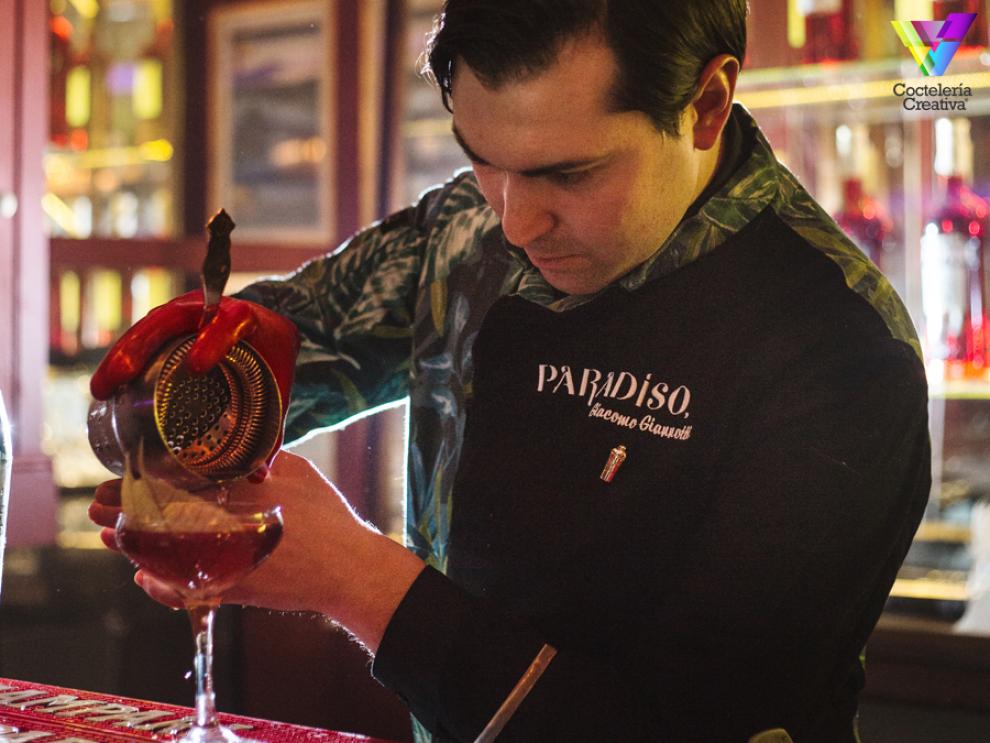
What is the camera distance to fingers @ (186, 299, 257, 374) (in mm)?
961

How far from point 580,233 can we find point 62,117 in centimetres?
262

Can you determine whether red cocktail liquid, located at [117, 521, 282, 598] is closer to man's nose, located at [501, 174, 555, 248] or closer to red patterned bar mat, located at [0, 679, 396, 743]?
red patterned bar mat, located at [0, 679, 396, 743]

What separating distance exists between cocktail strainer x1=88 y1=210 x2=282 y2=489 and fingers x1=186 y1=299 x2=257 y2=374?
0.05 feet

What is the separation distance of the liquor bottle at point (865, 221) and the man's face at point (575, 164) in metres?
1.19

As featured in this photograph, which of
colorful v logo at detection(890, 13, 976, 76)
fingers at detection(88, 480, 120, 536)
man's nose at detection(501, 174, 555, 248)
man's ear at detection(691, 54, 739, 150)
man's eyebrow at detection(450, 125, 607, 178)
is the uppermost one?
colorful v logo at detection(890, 13, 976, 76)

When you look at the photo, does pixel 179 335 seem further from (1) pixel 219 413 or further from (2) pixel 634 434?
(2) pixel 634 434

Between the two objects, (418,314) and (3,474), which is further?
(418,314)

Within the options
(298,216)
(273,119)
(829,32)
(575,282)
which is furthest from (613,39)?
(273,119)

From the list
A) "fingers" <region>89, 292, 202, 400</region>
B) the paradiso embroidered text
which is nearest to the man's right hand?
"fingers" <region>89, 292, 202, 400</region>

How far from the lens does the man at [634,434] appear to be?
39.8 inches

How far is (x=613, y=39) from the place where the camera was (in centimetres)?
106

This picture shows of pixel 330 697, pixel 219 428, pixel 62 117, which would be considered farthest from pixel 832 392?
pixel 62 117

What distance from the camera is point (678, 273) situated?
1224mm

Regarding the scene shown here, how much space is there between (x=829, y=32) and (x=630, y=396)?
4.35 ft
